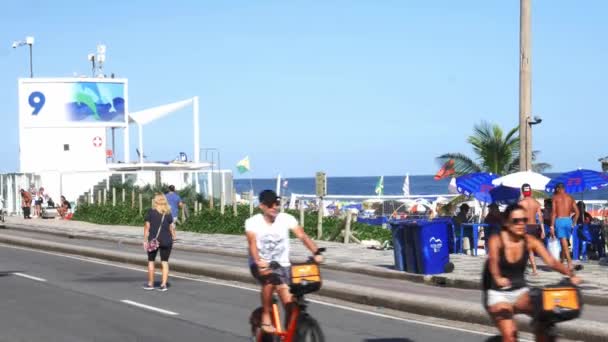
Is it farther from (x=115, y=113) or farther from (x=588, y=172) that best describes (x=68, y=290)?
(x=115, y=113)

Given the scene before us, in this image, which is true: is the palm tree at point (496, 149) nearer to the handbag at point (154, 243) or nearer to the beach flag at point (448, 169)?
the beach flag at point (448, 169)

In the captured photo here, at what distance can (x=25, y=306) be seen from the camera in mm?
15891

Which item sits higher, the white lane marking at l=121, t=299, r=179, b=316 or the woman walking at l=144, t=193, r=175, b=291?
the woman walking at l=144, t=193, r=175, b=291

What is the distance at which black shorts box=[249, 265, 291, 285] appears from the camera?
33.3 ft

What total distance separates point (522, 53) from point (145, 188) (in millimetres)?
31301

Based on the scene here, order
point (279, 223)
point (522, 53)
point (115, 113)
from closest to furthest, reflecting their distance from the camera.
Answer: point (279, 223)
point (522, 53)
point (115, 113)

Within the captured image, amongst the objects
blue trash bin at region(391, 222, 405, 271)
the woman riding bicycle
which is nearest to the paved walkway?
blue trash bin at region(391, 222, 405, 271)

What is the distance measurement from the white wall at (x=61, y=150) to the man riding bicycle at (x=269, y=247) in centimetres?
5032

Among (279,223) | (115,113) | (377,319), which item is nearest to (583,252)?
(377,319)

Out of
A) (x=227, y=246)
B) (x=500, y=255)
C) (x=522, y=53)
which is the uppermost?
(x=522, y=53)

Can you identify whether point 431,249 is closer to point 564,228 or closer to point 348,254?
point 564,228

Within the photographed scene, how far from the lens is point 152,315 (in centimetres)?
1466

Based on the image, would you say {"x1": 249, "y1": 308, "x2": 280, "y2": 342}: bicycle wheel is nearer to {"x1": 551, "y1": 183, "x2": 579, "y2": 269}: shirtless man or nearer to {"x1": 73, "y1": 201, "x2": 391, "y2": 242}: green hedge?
{"x1": 551, "y1": 183, "x2": 579, "y2": 269}: shirtless man

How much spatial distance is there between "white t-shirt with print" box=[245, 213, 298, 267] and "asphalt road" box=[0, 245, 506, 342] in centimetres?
214
